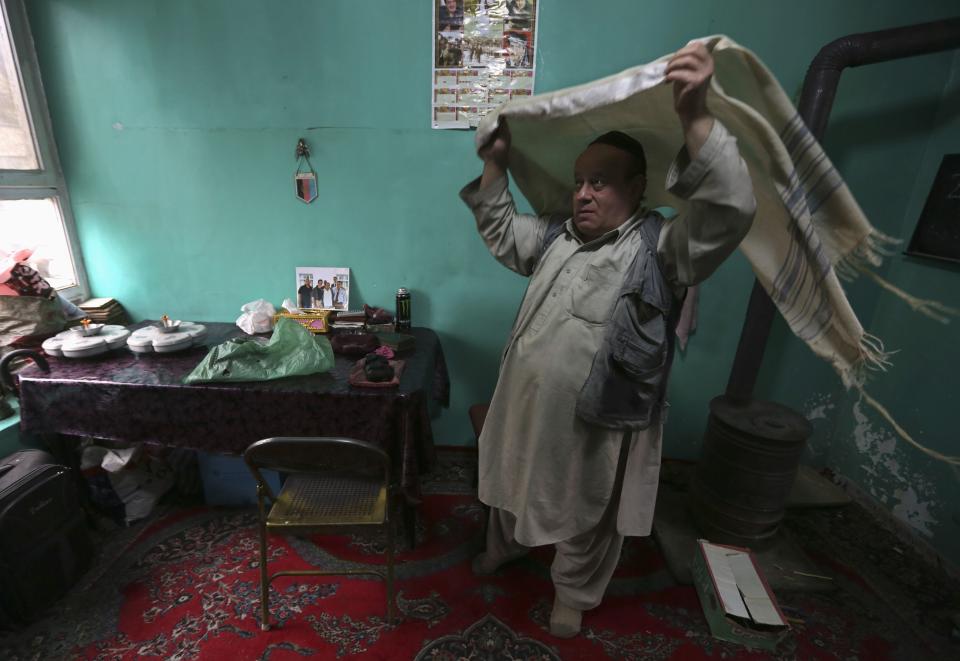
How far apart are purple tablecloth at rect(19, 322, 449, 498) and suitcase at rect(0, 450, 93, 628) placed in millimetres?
205

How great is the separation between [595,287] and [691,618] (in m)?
1.46

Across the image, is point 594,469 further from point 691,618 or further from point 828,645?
point 828,645

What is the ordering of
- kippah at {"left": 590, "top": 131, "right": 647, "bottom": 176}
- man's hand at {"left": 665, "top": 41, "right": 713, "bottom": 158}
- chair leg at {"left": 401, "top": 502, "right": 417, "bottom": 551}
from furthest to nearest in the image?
chair leg at {"left": 401, "top": 502, "right": 417, "bottom": 551} → kippah at {"left": 590, "top": 131, "right": 647, "bottom": 176} → man's hand at {"left": 665, "top": 41, "right": 713, "bottom": 158}

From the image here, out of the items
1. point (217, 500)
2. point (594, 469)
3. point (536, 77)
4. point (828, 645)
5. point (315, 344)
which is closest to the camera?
point (594, 469)

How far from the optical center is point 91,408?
1.75 metres

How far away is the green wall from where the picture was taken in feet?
6.59

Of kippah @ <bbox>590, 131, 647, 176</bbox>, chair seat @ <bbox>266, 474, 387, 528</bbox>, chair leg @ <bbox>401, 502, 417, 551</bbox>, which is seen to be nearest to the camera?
kippah @ <bbox>590, 131, 647, 176</bbox>

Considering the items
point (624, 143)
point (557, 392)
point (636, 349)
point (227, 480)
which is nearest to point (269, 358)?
point (227, 480)

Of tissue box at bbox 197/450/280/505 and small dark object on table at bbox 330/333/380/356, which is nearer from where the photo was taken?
small dark object on table at bbox 330/333/380/356

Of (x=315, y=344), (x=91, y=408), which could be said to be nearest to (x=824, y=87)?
(x=315, y=344)

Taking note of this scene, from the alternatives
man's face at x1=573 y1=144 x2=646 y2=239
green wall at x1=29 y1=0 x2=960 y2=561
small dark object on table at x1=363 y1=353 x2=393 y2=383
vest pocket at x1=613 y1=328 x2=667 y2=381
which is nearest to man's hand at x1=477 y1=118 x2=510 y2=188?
man's face at x1=573 y1=144 x2=646 y2=239

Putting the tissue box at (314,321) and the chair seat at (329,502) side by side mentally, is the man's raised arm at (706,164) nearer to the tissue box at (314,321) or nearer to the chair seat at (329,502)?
the chair seat at (329,502)

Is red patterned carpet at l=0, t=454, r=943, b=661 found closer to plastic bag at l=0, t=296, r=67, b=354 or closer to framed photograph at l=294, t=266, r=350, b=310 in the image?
plastic bag at l=0, t=296, r=67, b=354

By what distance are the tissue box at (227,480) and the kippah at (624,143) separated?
2.10 metres
